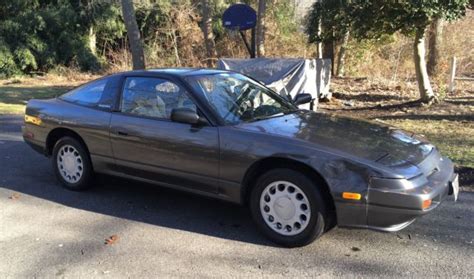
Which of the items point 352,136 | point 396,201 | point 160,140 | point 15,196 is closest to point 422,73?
point 352,136

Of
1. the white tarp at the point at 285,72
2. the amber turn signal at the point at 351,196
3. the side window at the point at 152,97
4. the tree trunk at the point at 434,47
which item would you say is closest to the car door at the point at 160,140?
the side window at the point at 152,97

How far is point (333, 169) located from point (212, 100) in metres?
1.46

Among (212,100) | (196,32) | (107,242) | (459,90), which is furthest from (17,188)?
(196,32)

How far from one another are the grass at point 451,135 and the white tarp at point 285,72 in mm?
2273

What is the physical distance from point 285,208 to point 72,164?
9.17ft

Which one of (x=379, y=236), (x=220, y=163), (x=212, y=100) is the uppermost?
(x=212, y=100)

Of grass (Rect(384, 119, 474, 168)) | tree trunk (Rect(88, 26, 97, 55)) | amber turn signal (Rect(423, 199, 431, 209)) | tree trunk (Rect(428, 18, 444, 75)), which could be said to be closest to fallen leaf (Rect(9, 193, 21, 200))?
amber turn signal (Rect(423, 199, 431, 209))

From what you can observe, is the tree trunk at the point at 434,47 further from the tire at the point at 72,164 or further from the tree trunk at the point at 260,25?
the tire at the point at 72,164

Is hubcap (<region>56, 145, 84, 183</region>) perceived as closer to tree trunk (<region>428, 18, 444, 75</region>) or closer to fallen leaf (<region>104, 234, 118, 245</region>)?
fallen leaf (<region>104, 234, 118, 245</region>)

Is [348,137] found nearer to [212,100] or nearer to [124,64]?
[212,100]

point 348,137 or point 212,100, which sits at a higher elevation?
point 212,100

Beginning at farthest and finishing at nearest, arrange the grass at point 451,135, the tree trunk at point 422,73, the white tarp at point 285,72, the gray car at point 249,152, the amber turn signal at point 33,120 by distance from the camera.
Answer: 1. the tree trunk at point 422,73
2. the white tarp at point 285,72
3. the grass at point 451,135
4. the amber turn signal at point 33,120
5. the gray car at point 249,152

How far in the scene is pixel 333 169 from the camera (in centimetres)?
410

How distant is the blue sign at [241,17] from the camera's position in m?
13.0
